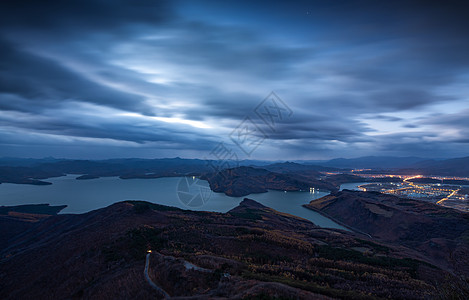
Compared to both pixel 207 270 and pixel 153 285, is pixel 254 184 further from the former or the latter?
pixel 153 285

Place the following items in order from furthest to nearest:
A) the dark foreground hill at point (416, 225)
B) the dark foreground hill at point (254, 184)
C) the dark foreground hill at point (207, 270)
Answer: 1. the dark foreground hill at point (254, 184)
2. the dark foreground hill at point (416, 225)
3. the dark foreground hill at point (207, 270)

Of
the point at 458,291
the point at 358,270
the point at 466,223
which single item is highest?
the point at 458,291

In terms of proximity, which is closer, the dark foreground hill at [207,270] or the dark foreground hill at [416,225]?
the dark foreground hill at [207,270]

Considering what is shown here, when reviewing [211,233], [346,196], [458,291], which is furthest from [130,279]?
[346,196]

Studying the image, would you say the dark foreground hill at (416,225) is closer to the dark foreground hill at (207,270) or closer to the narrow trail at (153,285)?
the dark foreground hill at (207,270)

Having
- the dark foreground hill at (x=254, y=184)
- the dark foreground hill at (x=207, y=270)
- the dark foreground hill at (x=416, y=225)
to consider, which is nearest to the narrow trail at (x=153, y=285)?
the dark foreground hill at (x=207, y=270)

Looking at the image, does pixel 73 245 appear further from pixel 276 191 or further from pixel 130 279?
pixel 276 191

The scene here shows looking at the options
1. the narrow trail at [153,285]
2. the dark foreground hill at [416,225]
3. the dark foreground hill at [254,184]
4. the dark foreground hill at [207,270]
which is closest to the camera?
the dark foreground hill at [207,270]

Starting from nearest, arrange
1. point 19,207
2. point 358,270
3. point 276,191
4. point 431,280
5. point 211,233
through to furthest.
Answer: point 358,270 → point 431,280 → point 211,233 → point 19,207 → point 276,191

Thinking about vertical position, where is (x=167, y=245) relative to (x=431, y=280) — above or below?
above

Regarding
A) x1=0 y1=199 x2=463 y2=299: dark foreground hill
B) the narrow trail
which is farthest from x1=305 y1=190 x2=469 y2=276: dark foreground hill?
the narrow trail
